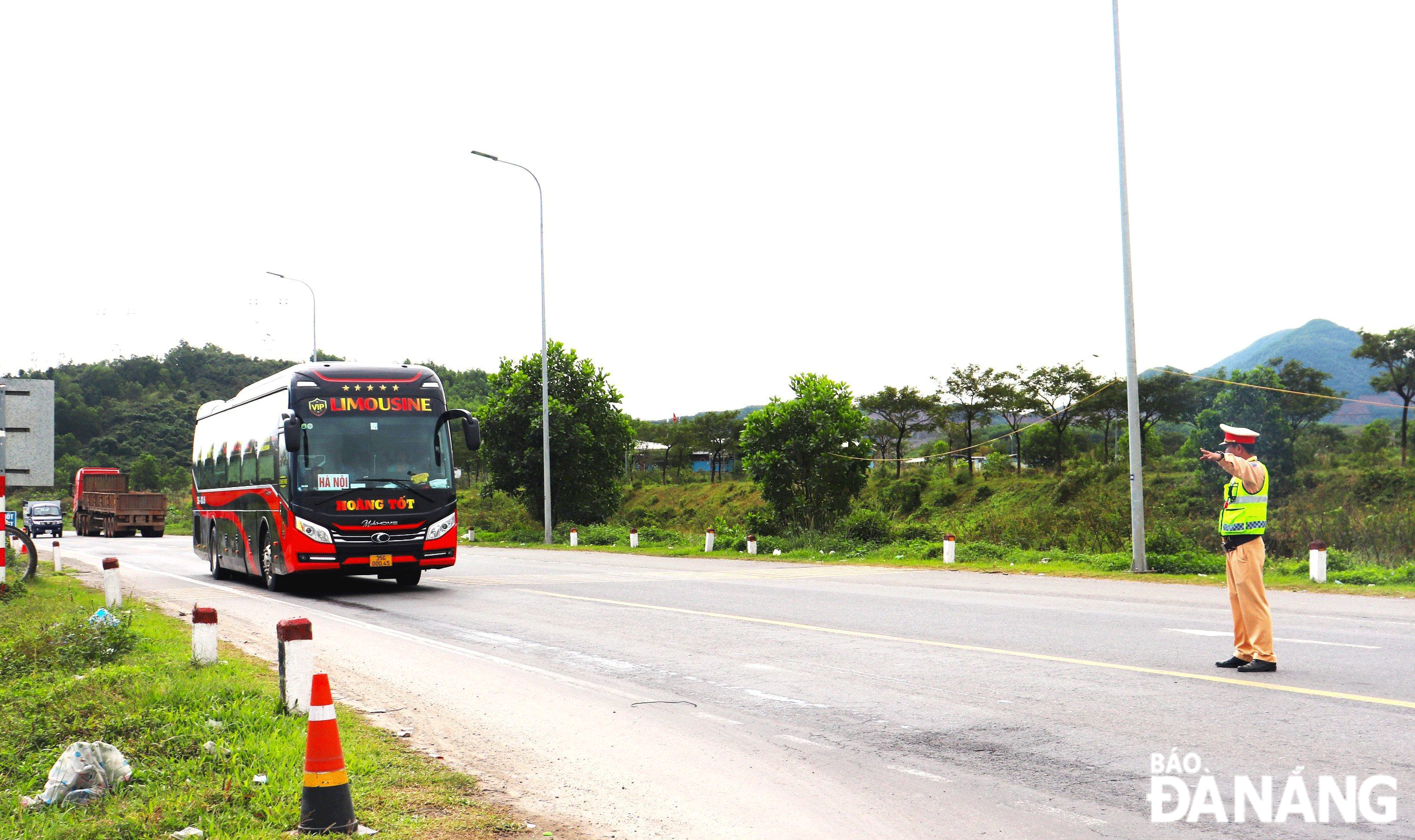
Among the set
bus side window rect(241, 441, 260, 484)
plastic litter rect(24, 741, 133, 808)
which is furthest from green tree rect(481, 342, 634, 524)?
plastic litter rect(24, 741, 133, 808)

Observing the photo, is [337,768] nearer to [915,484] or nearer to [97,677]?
[97,677]

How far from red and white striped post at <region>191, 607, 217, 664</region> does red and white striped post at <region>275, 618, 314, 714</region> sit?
2086 mm

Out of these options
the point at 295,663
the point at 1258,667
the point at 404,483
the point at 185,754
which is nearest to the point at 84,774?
the point at 185,754

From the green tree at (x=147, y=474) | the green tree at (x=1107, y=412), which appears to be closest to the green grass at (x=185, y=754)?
the green tree at (x=1107, y=412)

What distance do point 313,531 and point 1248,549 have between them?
13172 mm

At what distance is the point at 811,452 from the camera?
114 feet

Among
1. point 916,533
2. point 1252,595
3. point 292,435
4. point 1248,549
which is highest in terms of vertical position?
point 292,435

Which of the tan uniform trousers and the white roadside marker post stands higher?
the tan uniform trousers

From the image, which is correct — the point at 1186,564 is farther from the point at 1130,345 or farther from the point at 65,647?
the point at 65,647

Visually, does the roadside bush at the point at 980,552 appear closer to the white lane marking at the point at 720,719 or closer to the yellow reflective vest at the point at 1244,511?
the yellow reflective vest at the point at 1244,511

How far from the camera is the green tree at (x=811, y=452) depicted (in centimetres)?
3466

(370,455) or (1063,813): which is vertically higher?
(370,455)

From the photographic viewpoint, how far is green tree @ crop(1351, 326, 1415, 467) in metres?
53.2

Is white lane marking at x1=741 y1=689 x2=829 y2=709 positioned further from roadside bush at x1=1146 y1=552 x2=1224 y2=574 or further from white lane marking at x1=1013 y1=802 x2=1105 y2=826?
roadside bush at x1=1146 y1=552 x2=1224 y2=574
